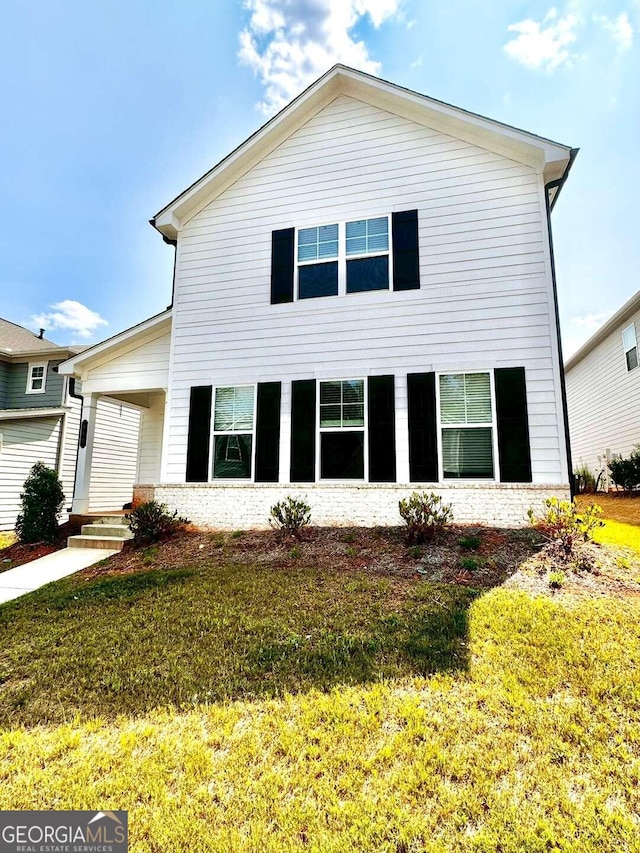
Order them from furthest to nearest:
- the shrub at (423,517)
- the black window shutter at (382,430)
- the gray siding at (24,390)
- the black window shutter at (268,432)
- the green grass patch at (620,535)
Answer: the gray siding at (24,390) < the black window shutter at (268,432) < the black window shutter at (382,430) < the shrub at (423,517) < the green grass patch at (620,535)

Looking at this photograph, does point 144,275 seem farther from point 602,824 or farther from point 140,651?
point 602,824

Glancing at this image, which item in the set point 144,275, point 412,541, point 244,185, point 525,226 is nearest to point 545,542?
Answer: point 412,541

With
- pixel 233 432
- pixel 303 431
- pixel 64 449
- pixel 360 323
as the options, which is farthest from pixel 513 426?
pixel 64 449

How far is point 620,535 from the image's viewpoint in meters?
7.08

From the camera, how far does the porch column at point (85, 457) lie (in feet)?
32.2

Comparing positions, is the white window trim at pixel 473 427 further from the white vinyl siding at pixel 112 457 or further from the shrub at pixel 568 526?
the white vinyl siding at pixel 112 457

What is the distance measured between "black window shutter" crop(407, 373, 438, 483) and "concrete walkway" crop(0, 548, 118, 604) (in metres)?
5.84

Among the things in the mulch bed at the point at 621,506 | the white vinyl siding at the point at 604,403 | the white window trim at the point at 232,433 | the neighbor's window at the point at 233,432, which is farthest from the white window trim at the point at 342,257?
the white vinyl siding at the point at 604,403

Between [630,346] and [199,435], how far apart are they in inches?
560

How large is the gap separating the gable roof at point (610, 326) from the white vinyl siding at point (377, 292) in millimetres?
7891

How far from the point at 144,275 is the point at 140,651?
14928 millimetres

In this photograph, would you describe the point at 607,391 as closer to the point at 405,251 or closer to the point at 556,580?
the point at 405,251

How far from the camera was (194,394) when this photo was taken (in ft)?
29.7

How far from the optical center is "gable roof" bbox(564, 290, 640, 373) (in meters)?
13.3
